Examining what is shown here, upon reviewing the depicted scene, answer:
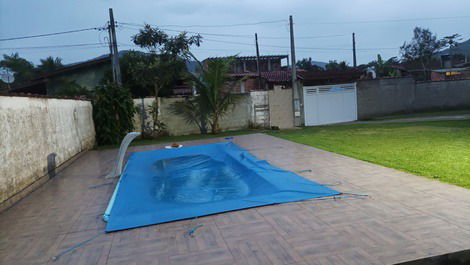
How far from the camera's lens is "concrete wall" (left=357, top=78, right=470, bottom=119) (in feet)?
56.1

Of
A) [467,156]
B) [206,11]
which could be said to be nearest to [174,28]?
[206,11]

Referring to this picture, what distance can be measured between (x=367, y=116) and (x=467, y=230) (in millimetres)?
14793

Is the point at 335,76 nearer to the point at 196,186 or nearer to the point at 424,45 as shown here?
the point at 196,186

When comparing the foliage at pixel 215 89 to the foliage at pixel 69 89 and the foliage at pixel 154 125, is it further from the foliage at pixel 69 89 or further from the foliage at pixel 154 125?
the foliage at pixel 69 89

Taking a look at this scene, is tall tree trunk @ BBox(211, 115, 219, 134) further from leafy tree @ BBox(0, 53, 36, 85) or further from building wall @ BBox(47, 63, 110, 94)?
leafy tree @ BBox(0, 53, 36, 85)

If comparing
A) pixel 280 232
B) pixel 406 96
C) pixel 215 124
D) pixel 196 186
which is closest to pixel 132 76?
pixel 215 124

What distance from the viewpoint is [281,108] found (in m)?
15.5

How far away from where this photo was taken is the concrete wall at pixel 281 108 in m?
15.4

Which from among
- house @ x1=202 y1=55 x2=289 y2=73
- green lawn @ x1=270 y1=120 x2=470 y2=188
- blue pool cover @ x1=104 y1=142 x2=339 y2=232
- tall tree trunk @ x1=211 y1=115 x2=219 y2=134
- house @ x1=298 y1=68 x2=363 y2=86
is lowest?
blue pool cover @ x1=104 y1=142 x2=339 y2=232

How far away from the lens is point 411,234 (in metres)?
3.24

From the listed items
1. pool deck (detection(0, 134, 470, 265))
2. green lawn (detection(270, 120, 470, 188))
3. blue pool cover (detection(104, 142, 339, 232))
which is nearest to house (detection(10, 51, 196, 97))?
blue pool cover (detection(104, 142, 339, 232))

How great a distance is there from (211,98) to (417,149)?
8.33 m

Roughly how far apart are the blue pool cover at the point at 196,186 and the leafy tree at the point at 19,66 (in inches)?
1243

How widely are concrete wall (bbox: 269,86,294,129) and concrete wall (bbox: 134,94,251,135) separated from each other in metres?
1.15
